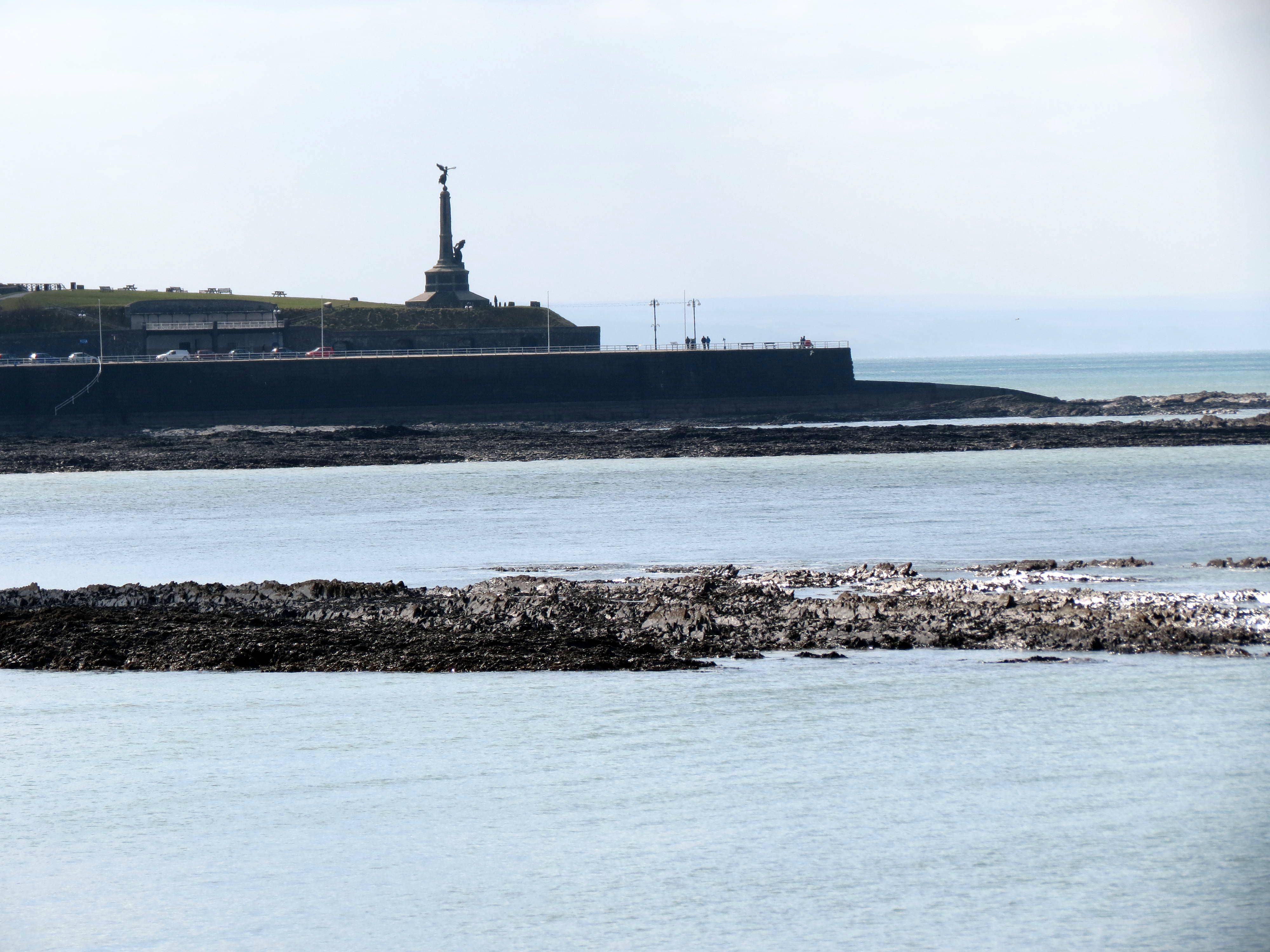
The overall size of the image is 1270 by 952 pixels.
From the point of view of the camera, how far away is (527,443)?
51.9 m

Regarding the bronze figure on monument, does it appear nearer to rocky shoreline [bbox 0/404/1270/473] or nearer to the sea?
rocky shoreline [bbox 0/404/1270/473]

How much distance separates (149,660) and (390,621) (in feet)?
9.06

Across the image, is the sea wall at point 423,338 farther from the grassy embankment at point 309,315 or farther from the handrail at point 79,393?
the handrail at point 79,393

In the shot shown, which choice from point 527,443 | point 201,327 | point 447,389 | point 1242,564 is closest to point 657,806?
point 1242,564

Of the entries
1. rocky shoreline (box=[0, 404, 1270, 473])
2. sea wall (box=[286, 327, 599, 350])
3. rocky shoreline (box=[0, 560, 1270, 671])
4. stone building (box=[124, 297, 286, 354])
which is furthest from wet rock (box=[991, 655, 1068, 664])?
stone building (box=[124, 297, 286, 354])

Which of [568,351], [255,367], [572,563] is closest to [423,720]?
[572,563]

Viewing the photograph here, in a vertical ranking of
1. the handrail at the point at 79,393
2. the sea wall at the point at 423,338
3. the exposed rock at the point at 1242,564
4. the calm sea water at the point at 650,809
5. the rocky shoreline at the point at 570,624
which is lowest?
the calm sea water at the point at 650,809

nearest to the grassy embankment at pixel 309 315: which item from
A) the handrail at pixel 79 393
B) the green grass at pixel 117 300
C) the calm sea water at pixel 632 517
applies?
the green grass at pixel 117 300

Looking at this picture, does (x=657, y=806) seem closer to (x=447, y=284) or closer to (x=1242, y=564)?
(x=1242, y=564)

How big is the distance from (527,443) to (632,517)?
21.3m

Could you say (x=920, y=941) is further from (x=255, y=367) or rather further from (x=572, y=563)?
(x=255, y=367)

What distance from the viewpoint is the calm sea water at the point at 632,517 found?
77.3 feet

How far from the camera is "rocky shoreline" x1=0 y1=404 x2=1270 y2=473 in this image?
156ft

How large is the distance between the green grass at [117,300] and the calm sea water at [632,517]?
3878 centimetres
